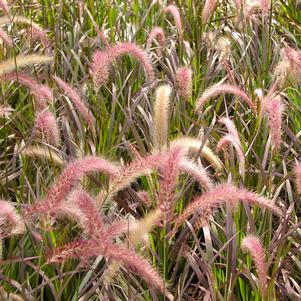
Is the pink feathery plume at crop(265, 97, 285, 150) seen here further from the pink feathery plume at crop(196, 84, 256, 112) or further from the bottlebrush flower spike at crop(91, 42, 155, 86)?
the bottlebrush flower spike at crop(91, 42, 155, 86)

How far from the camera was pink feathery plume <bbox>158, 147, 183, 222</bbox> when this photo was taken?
1876 mm

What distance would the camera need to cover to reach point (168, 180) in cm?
187

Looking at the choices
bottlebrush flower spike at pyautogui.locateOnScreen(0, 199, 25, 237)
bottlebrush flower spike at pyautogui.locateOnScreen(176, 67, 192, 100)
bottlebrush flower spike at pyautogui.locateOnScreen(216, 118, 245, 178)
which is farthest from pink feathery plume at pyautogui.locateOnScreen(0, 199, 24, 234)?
bottlebrush flower spike at pyautogui.locateOnScreen(176, 67, 192, 100)

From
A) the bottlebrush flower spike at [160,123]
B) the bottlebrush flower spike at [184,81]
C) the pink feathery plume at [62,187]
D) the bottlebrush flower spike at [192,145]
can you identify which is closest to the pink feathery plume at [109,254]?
Result: the pink feathery plume at [62,187]

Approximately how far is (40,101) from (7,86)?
73 centimetres

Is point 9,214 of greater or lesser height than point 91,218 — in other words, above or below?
below

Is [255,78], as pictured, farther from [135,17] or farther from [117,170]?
[117,170]

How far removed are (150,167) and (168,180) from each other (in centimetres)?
13

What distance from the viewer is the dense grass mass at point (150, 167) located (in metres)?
1.98

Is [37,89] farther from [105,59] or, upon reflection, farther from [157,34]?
[157,34]

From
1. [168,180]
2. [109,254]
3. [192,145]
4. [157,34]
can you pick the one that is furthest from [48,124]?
[157,34]

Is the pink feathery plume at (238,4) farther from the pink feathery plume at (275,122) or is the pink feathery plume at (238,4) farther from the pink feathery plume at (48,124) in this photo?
the pink feathery plume at (48,124)

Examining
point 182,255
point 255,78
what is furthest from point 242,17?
point 182,255

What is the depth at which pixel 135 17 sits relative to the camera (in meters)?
4.48
